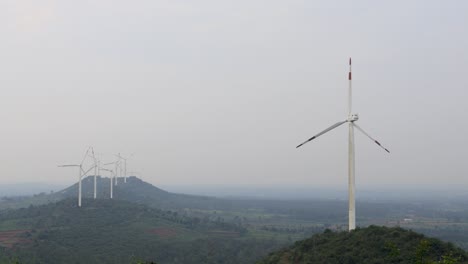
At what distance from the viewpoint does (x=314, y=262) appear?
1812 inches

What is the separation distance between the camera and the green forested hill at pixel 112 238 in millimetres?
100438

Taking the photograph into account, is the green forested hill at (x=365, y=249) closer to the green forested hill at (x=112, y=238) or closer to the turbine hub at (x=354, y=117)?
the turbine hub at (x=354, y=117)

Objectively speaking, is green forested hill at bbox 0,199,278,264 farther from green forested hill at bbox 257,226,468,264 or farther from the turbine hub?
the turbine hub

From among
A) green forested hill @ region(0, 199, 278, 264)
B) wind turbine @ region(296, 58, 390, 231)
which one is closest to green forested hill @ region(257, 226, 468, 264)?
wind turbine @ region(296, 58, 390, 231)

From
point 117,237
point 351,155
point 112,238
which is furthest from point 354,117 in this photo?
point 117,237

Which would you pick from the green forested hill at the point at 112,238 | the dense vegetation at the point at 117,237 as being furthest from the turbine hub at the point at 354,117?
the green forested hill at the point at 112,238

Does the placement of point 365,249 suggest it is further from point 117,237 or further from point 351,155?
point 117,237

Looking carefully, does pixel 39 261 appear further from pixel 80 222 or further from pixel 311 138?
pixel 311 138

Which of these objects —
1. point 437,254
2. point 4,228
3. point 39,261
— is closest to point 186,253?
point 39,261

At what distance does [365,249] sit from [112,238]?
84.9m

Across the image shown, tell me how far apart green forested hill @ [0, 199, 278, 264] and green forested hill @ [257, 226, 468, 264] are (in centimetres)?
5316

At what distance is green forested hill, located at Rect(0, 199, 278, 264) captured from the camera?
330 ft

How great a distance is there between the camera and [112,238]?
119 metres

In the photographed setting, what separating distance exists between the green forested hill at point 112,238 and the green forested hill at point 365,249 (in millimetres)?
53161
